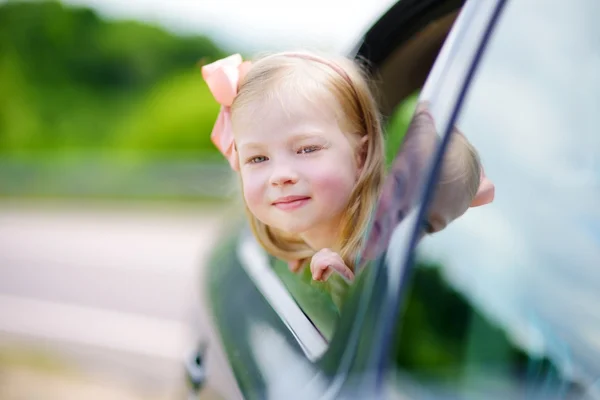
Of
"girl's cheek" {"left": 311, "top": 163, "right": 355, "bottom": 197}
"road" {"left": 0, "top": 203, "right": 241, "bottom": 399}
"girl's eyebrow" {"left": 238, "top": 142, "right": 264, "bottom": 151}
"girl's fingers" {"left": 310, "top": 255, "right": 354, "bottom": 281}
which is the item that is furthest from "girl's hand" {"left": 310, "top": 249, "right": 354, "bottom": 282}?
"road" {"left": 0, "top": 203, "right": 241, "bottom": 399}

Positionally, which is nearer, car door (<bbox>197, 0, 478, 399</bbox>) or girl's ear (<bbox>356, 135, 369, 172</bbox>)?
car door (<bbox>197, 0, 478, 399</bbox>)

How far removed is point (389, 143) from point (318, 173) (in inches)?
7.8

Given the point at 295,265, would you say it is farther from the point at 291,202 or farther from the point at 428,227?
the point at 428,227

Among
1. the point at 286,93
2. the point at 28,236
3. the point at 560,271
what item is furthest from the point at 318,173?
the point at 28,236

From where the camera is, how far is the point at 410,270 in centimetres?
119

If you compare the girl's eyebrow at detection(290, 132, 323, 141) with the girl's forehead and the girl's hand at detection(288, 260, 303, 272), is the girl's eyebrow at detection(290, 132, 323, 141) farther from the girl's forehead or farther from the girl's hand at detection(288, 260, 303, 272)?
the girl's hand at detection(288, 260, 303, 272)

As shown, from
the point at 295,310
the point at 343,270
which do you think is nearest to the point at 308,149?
the point at 343,270

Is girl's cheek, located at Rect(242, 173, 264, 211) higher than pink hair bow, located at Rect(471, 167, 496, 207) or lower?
lower

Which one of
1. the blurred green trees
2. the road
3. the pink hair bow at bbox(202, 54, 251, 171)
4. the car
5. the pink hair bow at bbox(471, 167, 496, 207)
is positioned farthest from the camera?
the blurred green trees

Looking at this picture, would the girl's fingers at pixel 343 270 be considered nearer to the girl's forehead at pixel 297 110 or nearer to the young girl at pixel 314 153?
the young girl at pixel 314 153

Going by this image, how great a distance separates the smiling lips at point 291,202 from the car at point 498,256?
0.56 feet

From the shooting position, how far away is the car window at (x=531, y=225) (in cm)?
128

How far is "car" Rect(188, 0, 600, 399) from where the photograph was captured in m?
1.20

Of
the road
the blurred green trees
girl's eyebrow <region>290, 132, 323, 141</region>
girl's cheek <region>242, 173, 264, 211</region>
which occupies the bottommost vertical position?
the blurred green trees
